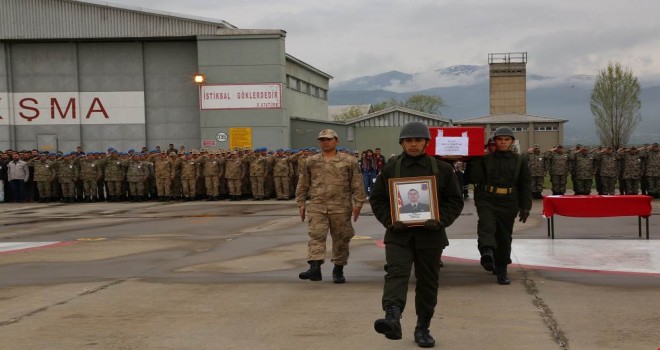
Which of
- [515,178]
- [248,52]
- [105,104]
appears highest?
[248,52]

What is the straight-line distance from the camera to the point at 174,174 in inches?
969

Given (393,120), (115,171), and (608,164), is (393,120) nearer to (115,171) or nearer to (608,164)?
(115,171)

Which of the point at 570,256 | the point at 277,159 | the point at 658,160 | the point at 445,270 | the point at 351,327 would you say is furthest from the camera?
the point at 277,159

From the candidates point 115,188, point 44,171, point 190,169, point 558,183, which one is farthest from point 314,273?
point 44,171

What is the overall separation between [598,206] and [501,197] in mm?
4418

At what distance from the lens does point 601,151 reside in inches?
888

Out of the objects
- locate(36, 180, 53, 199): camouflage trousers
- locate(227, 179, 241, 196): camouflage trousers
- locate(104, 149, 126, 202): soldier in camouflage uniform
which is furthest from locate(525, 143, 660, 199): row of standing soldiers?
locate(36, 180, 53, 199): camouflage trousers

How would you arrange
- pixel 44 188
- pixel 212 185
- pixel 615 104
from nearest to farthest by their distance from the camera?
pixel 212 185, pixel 44 188, pixel 615 104

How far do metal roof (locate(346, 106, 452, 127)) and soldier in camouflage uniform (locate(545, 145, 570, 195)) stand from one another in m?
21.6

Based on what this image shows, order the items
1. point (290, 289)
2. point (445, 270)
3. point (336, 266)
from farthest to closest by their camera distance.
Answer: point (445, 270)
point (336, 266)
point (290, 289)

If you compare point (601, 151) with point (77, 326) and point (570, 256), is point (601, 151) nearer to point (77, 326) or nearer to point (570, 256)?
point (570, 256)

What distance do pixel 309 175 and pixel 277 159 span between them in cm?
1504

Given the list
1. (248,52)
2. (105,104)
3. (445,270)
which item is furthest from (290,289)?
(105,104)

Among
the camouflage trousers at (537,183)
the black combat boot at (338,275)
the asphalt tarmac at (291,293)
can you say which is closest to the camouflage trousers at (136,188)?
the asphalt tarmac at (291,293)
